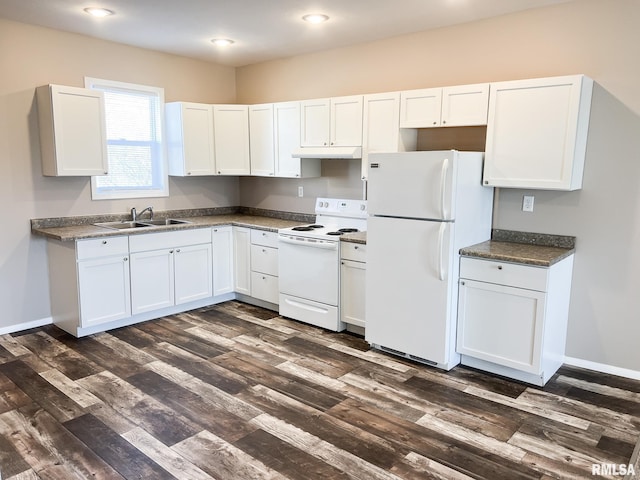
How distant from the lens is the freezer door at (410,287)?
130 inches

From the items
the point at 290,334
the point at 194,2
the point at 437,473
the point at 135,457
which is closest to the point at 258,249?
the point at 290,334

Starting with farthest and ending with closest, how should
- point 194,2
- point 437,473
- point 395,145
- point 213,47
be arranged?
point 213,47 < point 395,145 < point 194,2 < point 437,473

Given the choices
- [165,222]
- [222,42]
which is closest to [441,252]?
[222,42]

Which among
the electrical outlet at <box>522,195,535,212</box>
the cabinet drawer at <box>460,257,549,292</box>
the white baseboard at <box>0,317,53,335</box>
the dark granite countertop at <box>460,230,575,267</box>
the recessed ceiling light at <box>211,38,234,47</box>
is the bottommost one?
the white baseboard at <box>0,317,53,335</box>

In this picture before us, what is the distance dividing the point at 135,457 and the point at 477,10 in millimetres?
3646

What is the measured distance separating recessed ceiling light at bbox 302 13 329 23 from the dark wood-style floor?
103 inches

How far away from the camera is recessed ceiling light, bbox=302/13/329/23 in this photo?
12.0ft

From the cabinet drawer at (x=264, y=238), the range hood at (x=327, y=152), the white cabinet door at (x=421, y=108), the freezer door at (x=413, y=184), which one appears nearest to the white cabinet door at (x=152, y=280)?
the cabinet drawer at (x=264, y=238)

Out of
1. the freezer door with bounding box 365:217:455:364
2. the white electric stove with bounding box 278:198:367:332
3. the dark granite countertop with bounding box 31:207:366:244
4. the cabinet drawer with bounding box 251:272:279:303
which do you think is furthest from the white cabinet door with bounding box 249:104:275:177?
the freezer door with bounding box 365:217:455:364

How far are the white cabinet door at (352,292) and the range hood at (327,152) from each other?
3.15 feet

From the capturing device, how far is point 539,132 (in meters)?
3.18

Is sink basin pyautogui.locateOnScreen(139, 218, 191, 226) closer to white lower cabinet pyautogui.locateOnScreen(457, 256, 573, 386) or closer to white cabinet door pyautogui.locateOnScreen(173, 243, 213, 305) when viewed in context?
white cabinet door pyautogui.locateOnScreen(173, 243, 213, 305)

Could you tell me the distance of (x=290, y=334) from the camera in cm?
416

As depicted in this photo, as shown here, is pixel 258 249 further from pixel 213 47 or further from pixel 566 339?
pixel 566 339
